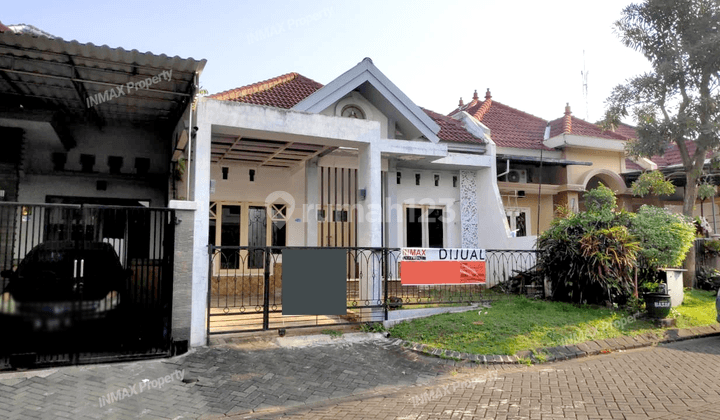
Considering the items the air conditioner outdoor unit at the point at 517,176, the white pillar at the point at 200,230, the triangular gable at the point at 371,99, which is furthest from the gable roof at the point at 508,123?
the white pillar at the point at 200,230

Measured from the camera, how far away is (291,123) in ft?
28.9

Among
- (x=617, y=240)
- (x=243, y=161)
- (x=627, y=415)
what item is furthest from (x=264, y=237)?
(x=627, y=415)

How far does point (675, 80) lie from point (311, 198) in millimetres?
10566

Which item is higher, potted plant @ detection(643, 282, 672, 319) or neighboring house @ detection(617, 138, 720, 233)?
neighboring house @ detection(617, 138, 720, 233)

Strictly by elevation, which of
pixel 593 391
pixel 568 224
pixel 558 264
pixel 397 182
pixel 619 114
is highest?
pixel 619 114

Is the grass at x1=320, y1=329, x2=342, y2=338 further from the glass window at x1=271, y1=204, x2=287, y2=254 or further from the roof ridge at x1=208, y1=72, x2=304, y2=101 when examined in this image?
the roof ridge at x1=208, y1=72, x2=304, y2=101

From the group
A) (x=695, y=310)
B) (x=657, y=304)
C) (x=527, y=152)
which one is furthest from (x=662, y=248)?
(x=527, y=152)

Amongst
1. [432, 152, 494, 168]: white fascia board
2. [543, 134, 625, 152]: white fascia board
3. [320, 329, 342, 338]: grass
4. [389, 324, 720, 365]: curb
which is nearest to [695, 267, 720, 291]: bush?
[389, 324, 720, 365]: curb

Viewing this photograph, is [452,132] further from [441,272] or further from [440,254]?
[441,272]

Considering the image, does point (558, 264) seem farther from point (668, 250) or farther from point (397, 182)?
point (397, 182)

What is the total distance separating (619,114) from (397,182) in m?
6.74

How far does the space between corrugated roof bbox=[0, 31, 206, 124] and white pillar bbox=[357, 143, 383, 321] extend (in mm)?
3704

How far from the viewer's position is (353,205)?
12.8 metres

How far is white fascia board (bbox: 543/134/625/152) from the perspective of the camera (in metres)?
16.2
